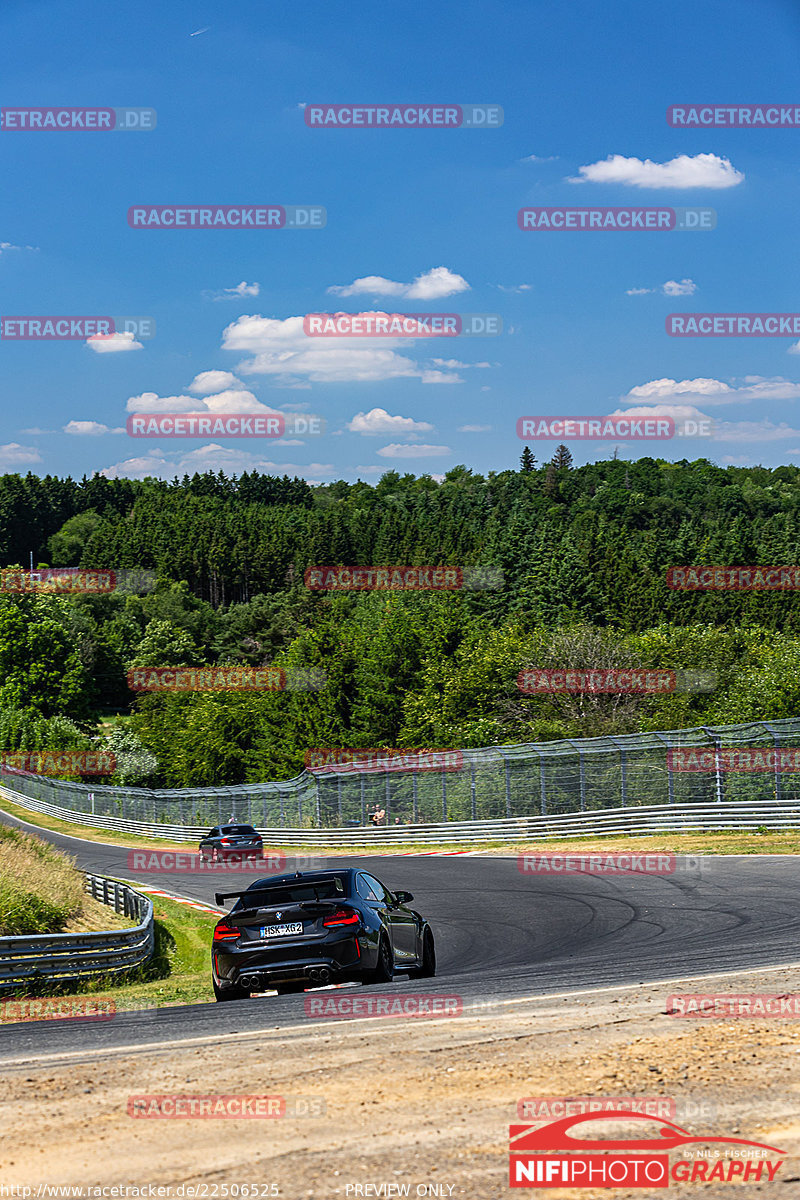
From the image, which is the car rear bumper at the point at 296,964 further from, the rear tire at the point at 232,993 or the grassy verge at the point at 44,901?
the grassy verge at the point at 44,901

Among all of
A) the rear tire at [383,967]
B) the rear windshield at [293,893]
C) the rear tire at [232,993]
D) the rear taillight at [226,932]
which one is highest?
the rear windshield at [293,893]

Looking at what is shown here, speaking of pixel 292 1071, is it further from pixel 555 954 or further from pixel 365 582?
pixel 365 582

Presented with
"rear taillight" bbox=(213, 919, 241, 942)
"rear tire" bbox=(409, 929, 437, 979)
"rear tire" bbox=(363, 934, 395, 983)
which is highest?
"rear taillight" bbox=(213, 919, 241, 942)

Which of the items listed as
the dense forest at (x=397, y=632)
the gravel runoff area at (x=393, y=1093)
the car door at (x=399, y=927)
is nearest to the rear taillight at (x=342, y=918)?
the car door at (x=399, y=927)

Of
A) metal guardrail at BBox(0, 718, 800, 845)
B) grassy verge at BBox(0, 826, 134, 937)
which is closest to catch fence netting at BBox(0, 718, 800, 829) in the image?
metal guardrail at BBox(0, 718, 800, 845)

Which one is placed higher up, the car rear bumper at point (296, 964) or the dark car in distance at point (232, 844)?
the car rear bumper at point (296, 964)

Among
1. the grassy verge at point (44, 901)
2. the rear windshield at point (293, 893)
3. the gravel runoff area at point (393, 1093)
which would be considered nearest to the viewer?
the gravel runoff area at point (393, 1093)

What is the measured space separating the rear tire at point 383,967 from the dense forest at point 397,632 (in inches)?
1305

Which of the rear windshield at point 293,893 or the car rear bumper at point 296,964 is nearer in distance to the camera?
the car rear bumper at point 296,964

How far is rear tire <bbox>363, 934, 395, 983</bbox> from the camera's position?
995 cm

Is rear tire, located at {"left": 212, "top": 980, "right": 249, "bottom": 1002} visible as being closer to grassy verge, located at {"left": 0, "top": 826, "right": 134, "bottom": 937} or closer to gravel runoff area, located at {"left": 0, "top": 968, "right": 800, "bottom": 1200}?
gravel runoff area, located at {"left": 0, "top": 968, "right": 800, "bottom": 1200}

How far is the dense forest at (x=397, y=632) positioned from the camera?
194 ft

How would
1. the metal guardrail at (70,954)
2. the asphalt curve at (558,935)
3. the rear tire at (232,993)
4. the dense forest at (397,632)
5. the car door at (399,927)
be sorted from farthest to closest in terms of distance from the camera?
the dense forest at (397,632), the metal guardrail at (70,954), the car door at (399,927), the rear tire at (232,993), the asphalt curve at (558,935)

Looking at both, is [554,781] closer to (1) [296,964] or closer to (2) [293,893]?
(2) [293,893]
